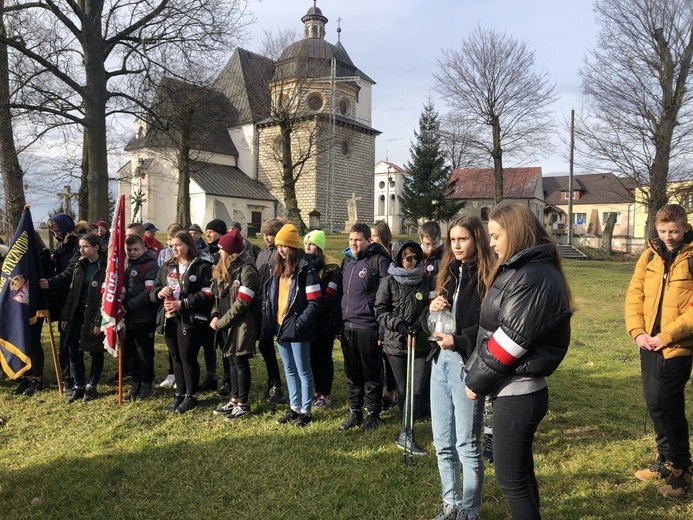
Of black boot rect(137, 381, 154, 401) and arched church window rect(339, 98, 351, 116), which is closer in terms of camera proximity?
black boot rect(137, 381, 154, 401)

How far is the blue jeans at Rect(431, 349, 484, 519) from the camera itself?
288 centimetres

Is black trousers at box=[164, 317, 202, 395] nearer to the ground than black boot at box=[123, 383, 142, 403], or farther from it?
farther from it

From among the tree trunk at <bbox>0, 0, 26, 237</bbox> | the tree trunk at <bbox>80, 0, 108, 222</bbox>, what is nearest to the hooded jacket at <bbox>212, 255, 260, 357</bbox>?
the tree trunk at <bbox>80, 0, 108, 222</bbox>

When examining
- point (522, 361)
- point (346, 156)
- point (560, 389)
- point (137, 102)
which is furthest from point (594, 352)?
point (346, 156)

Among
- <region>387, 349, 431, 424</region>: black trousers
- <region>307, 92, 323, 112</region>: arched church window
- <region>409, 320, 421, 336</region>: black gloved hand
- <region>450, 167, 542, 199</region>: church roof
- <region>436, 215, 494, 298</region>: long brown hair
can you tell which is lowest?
<region>387, 349, 431, 424</region>: black trousers

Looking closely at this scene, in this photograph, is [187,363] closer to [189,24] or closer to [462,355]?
[462,355]

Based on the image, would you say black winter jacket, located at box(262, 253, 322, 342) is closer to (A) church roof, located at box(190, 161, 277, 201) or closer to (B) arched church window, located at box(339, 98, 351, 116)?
(A) church roof, located at box(190, 161, 277, 201)

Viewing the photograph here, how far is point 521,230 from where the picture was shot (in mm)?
2389

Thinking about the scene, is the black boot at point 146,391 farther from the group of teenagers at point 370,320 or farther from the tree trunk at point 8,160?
the tree trunk at point 8,160

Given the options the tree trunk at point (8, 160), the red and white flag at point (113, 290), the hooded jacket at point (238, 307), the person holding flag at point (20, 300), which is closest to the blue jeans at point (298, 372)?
the hooded jacket at point (238, 307)

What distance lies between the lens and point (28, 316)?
220 inches

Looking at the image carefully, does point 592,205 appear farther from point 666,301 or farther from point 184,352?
point 184,352

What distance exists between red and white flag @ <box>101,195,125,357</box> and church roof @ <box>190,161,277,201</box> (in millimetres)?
30653

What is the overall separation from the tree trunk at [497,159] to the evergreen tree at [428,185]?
10.9 m
